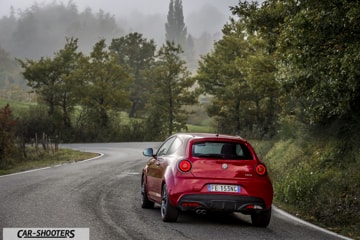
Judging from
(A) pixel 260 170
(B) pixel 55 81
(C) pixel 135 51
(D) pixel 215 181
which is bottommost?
(D) pixel 215 181

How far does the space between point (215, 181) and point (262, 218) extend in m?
1.10

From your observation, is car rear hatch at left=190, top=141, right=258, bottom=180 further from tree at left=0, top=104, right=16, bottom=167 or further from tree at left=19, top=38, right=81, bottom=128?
tree at left=19, top=38, right=81, bottom=128

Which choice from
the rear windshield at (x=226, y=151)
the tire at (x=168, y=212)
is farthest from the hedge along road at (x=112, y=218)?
the rear windshield at (x=226, y=151)

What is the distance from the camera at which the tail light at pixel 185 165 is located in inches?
333

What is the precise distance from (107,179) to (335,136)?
684cm

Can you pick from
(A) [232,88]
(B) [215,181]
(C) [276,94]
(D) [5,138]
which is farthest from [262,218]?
(A) [232,88]

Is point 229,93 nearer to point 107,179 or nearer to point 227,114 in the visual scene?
point 227,114

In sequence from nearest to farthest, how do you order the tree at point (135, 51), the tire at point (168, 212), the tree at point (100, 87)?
the tire at point (168, 212) → the tree at point (100, 87) → the tree at point (135, 51)

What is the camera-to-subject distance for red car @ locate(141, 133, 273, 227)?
8.31 metres

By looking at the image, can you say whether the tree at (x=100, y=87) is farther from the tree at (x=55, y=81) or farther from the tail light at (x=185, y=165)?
the tail light at (x=185, y=165)

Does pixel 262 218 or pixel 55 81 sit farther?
pixel 55 81

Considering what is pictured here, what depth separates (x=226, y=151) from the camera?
355 inches

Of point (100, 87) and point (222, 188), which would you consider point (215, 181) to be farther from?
point (100, 87)

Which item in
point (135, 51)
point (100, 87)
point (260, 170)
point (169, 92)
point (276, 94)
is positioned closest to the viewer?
point (260, 170)
